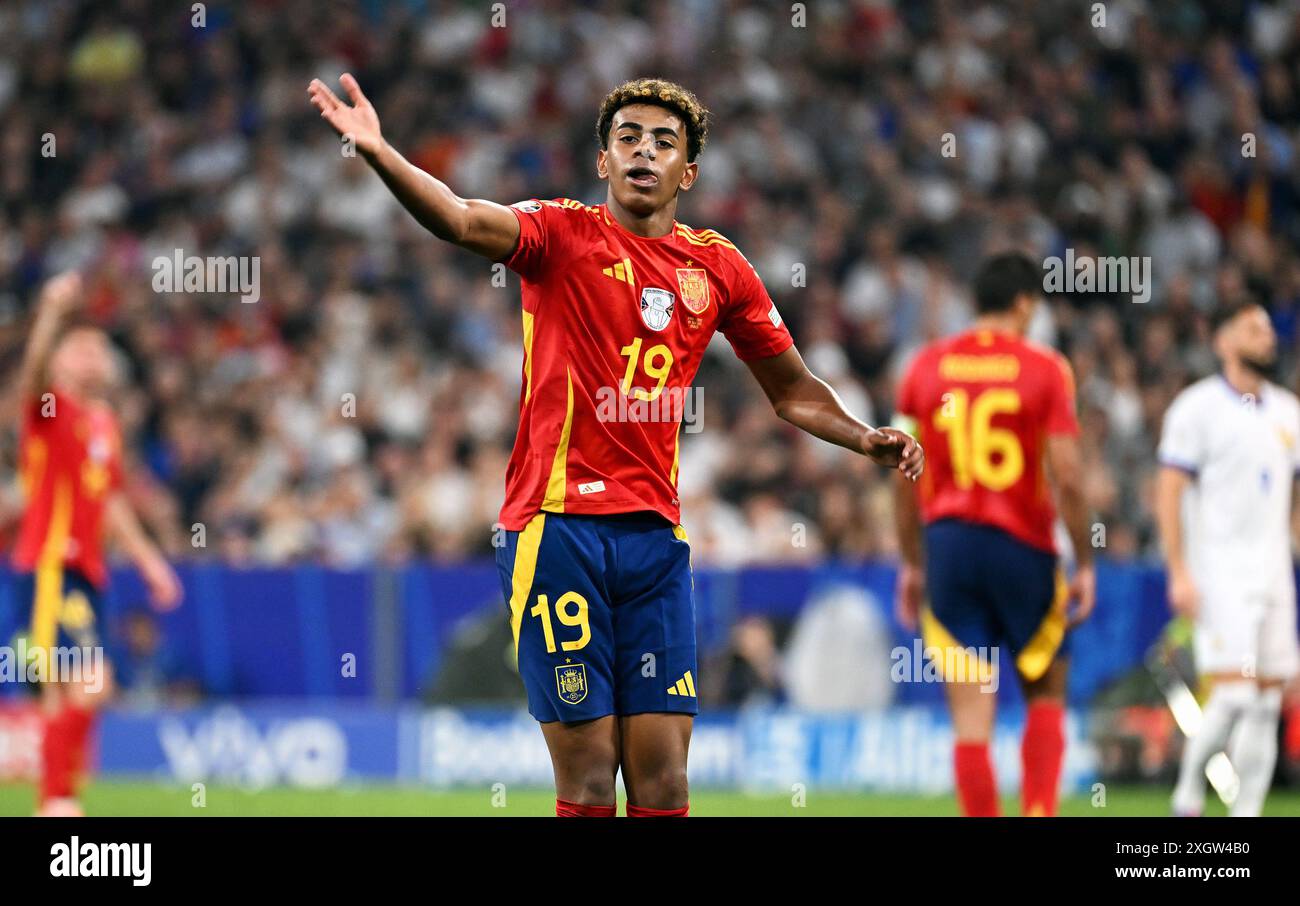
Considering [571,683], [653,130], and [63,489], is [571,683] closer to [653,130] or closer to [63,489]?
[653,130]

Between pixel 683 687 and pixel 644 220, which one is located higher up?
pixel 644 220

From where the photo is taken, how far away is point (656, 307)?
532 centimetres

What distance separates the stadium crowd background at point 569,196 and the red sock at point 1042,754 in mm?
4887

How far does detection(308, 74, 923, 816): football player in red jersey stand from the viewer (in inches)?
204

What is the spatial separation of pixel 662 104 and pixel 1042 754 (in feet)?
11.7

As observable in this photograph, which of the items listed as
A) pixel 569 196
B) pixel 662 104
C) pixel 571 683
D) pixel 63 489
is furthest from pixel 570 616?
pixel 569 196

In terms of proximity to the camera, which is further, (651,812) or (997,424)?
(997,424)

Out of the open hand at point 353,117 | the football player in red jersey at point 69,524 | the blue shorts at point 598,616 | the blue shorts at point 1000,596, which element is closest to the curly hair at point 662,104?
the open hand at point 353,117

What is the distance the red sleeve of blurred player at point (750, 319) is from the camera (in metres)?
Result: 5.61

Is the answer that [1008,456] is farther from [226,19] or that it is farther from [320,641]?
[226,19]

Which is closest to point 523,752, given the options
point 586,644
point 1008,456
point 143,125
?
point 1008,456

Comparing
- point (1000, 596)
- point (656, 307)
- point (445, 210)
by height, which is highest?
point (445, 210)

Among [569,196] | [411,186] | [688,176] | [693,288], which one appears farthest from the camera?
[569,196]
